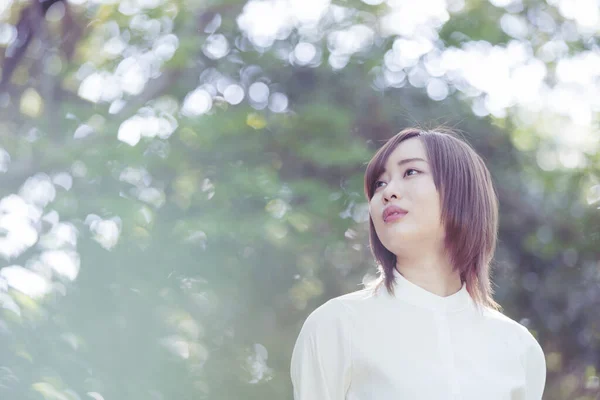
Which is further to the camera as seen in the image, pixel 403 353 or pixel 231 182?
pixel 231 182

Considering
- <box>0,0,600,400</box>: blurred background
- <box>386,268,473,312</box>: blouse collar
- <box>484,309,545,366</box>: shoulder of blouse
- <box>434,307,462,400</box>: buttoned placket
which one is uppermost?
<box>386,268,473,312</box>: blouse collar

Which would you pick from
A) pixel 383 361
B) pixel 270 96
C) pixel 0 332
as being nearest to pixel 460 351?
pixel 383 361

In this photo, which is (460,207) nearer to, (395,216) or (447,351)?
(395,216)

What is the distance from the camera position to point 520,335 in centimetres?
146

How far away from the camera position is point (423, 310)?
1.38 meters

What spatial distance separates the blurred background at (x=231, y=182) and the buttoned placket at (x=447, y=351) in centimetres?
148

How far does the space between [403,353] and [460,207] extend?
30cm

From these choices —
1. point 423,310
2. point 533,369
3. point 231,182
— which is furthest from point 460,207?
point 231,182

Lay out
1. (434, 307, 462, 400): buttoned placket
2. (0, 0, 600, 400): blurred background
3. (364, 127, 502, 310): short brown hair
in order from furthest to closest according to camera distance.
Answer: (0, 0, 600, 400): blurred background, (364, 127, 502, 310): short brown hair, (434, 307, 462, 400): buttoned placket

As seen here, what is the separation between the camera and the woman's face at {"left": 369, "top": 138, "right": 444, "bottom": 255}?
136cm

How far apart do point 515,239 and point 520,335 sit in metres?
2.61

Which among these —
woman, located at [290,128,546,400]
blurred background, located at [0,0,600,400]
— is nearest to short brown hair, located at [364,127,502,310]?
woman, located at [290,128,546,400]

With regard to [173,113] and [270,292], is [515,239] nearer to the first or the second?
[270,292]

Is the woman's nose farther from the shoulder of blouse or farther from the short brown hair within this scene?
the shoulder of blouse
